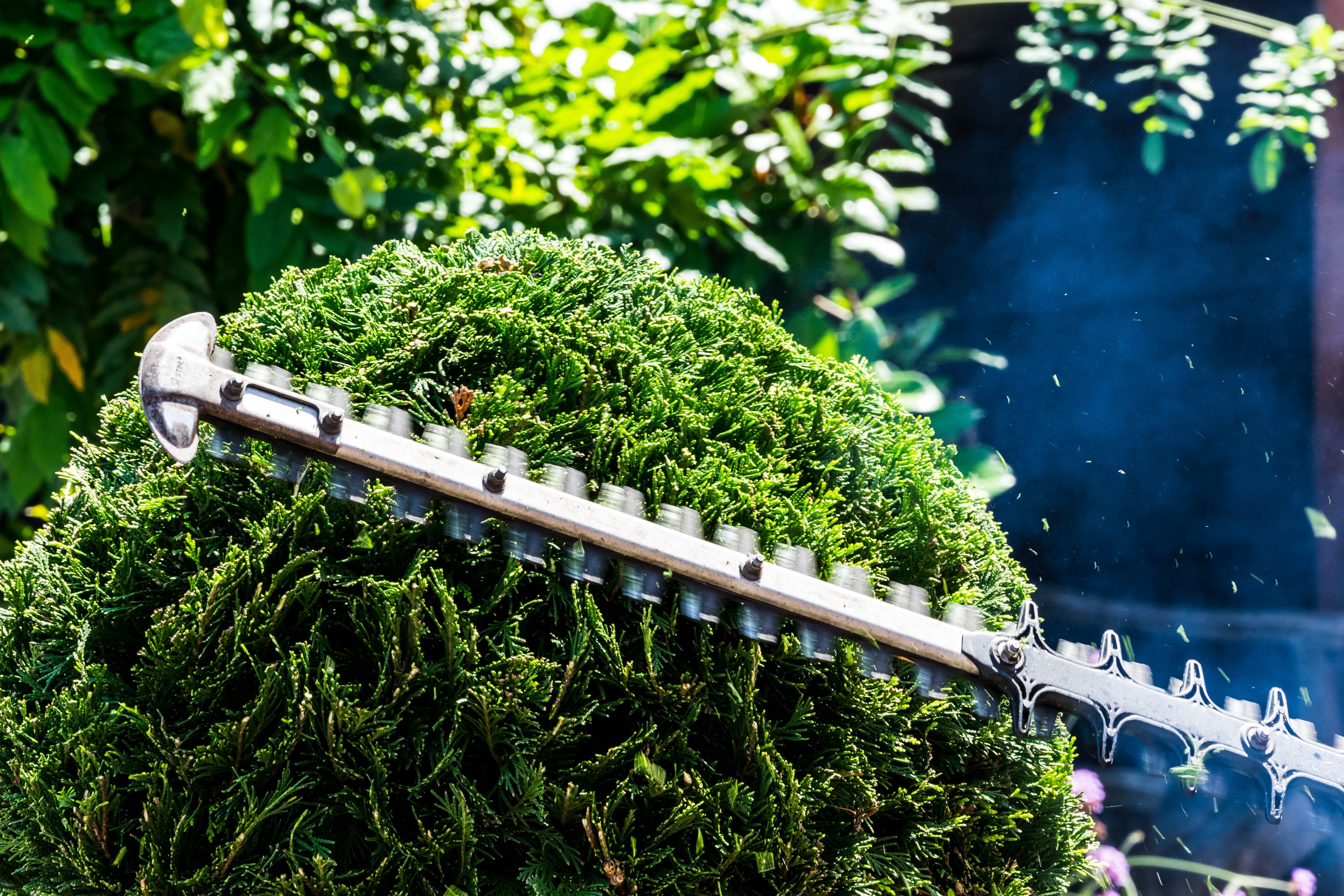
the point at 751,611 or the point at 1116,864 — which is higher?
the point at 751,611

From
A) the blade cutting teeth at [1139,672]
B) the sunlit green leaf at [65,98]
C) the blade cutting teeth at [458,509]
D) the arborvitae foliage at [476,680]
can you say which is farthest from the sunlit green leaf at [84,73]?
the blade cutting teeth at [1139,672]

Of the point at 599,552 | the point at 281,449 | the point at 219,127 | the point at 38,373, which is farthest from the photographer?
the point at 38,373

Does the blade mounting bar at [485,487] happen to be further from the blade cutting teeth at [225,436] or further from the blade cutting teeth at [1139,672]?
the blade cutting teeth at [1139,672]

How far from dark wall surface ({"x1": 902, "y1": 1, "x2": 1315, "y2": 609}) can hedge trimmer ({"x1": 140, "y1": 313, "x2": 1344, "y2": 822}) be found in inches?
127

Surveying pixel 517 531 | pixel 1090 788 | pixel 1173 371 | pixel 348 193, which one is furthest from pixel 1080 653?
pixel 1173 371

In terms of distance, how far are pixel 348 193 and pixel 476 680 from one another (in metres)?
2.11

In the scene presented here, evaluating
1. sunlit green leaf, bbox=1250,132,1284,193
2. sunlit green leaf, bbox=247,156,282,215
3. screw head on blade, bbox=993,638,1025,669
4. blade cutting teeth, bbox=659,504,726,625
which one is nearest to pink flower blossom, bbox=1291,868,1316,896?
sunlit green leaf, bbox=1250,132,1284,193

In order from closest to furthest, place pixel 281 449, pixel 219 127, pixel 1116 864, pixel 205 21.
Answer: pixel 281 449
pixel 205 21
pixel 219 127
pixel 1116 864

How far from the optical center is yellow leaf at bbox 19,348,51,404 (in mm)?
3412

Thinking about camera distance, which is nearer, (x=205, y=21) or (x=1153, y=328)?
(x=205, y=21)

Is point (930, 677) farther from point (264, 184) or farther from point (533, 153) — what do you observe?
point (533, 153)

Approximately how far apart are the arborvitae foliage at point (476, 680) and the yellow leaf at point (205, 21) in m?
1.56

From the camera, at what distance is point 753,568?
1.24 meters

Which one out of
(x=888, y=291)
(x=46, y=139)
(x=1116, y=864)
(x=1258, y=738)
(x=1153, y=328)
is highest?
(x=1258, y=738)
